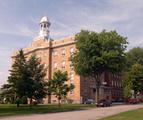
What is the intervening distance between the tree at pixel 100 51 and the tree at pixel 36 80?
1279 centimetres

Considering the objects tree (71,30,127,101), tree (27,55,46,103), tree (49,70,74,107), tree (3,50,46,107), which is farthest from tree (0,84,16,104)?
tree (71,30,127,101)

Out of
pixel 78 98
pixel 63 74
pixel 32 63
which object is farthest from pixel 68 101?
pixel 32 63

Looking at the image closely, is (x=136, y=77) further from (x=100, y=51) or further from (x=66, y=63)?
(x=100, y=51)

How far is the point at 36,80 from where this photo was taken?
5712cm

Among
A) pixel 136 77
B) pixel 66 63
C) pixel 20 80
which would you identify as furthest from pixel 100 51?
pixel 66 63

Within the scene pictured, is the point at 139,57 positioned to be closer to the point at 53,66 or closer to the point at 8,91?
the point at 53,66

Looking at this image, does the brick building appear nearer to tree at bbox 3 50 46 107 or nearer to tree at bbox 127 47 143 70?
tree at bbox 127 47 143 70

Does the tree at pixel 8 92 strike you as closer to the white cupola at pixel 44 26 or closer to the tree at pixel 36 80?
the tree at pixel 36 80

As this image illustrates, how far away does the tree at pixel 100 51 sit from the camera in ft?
223

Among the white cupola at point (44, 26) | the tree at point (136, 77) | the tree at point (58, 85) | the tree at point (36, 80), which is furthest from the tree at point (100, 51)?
the white cupola at point (44, 26)

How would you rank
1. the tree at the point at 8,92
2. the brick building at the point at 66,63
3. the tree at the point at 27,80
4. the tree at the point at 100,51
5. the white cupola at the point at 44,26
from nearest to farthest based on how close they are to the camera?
the tree at the point at 27,80 → the tree at the point at 8,92 → the tree at the point at 100,51 → the brick building at the point at 66,63 → the white cupola at the point at 44,26

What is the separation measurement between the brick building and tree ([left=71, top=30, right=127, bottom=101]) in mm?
15075

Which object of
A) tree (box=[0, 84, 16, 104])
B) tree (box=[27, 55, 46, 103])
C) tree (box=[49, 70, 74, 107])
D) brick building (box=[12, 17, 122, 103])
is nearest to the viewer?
tree (box=[27, 55, 46, 103])

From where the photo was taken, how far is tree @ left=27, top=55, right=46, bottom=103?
55.4 m
